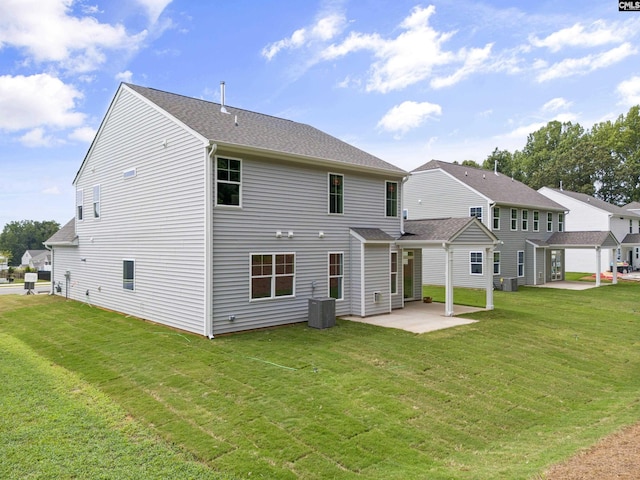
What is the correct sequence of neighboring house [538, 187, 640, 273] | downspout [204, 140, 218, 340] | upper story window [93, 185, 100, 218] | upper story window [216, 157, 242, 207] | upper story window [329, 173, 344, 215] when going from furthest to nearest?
neighboring house [538, 187, 640, 273]
upper story window [93, 185, 100, 218]
upper story window [329, 173, 344, 215]
upper story window [216, 157, 242, 207]
downspout [204, 140, 218, 340]

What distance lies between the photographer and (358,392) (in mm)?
7281

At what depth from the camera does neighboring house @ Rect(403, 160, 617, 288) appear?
2431 cm

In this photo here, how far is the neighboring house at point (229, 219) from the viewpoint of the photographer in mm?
11180

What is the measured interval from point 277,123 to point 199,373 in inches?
435

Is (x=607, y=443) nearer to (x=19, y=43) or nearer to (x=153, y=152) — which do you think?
(x=153, y=152)

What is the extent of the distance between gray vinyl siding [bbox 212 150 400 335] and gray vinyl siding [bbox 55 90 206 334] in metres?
0.68

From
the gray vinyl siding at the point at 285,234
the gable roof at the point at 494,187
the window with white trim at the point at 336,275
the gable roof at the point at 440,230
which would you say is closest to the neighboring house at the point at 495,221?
the gable roof at the point at 494,187

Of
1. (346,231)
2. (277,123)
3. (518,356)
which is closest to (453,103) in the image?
(277,123)

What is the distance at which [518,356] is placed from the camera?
9977mm

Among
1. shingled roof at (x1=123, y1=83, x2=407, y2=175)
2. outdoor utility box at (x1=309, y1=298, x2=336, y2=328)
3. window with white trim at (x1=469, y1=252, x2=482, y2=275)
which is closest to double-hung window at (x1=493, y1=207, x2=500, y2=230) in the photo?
window with white trim at (x1=469, y1=252, x2=482, y2=275)

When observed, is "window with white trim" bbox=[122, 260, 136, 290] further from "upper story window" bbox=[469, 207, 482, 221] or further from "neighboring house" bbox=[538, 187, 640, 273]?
"neighboring house" bbox=[538, 187, 640, 273]

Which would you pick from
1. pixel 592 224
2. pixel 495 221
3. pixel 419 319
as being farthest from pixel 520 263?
pixel 419 319

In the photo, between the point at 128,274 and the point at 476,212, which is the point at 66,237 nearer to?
the point at 128,274

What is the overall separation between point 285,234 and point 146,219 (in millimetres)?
4722
